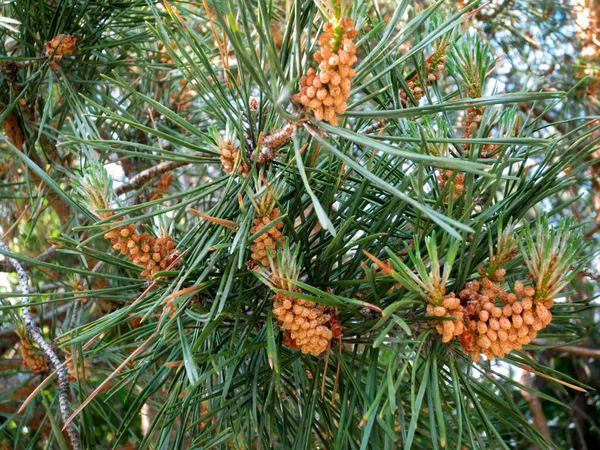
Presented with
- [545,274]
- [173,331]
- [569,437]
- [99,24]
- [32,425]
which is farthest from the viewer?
[569,437]

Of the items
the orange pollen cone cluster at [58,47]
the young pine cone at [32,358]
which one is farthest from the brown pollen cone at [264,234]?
the young pine cone at [32,358]

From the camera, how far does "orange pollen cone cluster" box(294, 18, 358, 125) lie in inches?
12.6

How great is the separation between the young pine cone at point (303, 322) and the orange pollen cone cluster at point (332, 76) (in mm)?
118

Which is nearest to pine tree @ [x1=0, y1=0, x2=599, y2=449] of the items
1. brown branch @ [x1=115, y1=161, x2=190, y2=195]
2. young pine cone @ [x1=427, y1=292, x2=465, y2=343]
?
young pine cone @ [x1=427, y1=292, x2=465, y2=343]

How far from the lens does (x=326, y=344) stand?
406 millimetres

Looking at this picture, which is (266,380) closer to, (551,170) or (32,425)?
(551,170)

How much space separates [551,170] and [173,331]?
280 millimetres

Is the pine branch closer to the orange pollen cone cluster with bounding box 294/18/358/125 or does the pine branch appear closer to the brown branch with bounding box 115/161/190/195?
the brown branch with bounding box 115/161/190/195

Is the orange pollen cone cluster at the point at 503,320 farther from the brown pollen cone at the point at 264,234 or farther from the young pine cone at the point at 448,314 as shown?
the brown pollen cone at the point at 264,234

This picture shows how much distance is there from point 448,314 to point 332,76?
0.15m

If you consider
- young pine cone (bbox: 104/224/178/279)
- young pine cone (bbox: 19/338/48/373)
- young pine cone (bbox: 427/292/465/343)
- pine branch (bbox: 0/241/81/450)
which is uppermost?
young pine cone (bbox: 104/224/178/279)

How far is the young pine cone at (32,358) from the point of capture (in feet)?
2.49

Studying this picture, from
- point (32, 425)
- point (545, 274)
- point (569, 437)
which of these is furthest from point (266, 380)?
point (569, 437)

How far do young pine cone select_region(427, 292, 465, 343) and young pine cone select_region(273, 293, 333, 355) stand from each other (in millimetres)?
68
